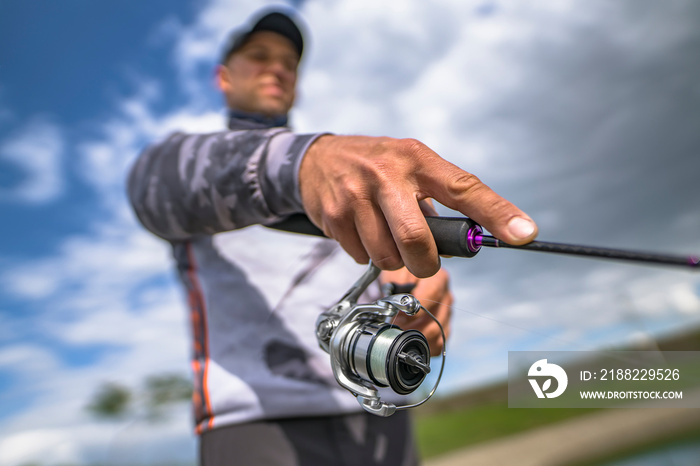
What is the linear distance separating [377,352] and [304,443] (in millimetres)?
712

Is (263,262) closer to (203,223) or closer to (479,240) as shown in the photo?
(203,223)

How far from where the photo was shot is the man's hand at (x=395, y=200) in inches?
29.5

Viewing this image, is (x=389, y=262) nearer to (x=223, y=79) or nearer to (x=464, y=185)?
(x=464, y=185)

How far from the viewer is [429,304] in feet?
3.75

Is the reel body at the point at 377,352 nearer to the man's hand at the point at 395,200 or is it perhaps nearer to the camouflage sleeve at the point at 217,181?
the man's hand at the point at 395,200

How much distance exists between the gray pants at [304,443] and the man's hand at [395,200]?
756 mm

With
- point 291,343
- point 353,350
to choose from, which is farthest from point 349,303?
point 291,343

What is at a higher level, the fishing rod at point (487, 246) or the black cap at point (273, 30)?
the black cap at point (273, 30)

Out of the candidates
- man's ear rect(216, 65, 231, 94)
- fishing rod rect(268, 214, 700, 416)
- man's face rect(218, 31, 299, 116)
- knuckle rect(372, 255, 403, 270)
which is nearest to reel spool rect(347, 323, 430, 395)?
fishing rod rect(268, 214, 700, 416)

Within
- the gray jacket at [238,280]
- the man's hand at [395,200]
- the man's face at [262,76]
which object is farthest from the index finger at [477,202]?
the man's face at [262,76]

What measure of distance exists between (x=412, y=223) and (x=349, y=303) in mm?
378

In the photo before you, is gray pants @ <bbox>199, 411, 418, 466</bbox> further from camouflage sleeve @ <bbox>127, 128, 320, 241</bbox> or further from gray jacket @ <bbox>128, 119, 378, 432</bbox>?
camouflage sleeve @ <bbox>127, 128, 320, 241</bbox>

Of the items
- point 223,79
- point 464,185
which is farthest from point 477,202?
point 223,79

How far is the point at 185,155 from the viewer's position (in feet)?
4.33
